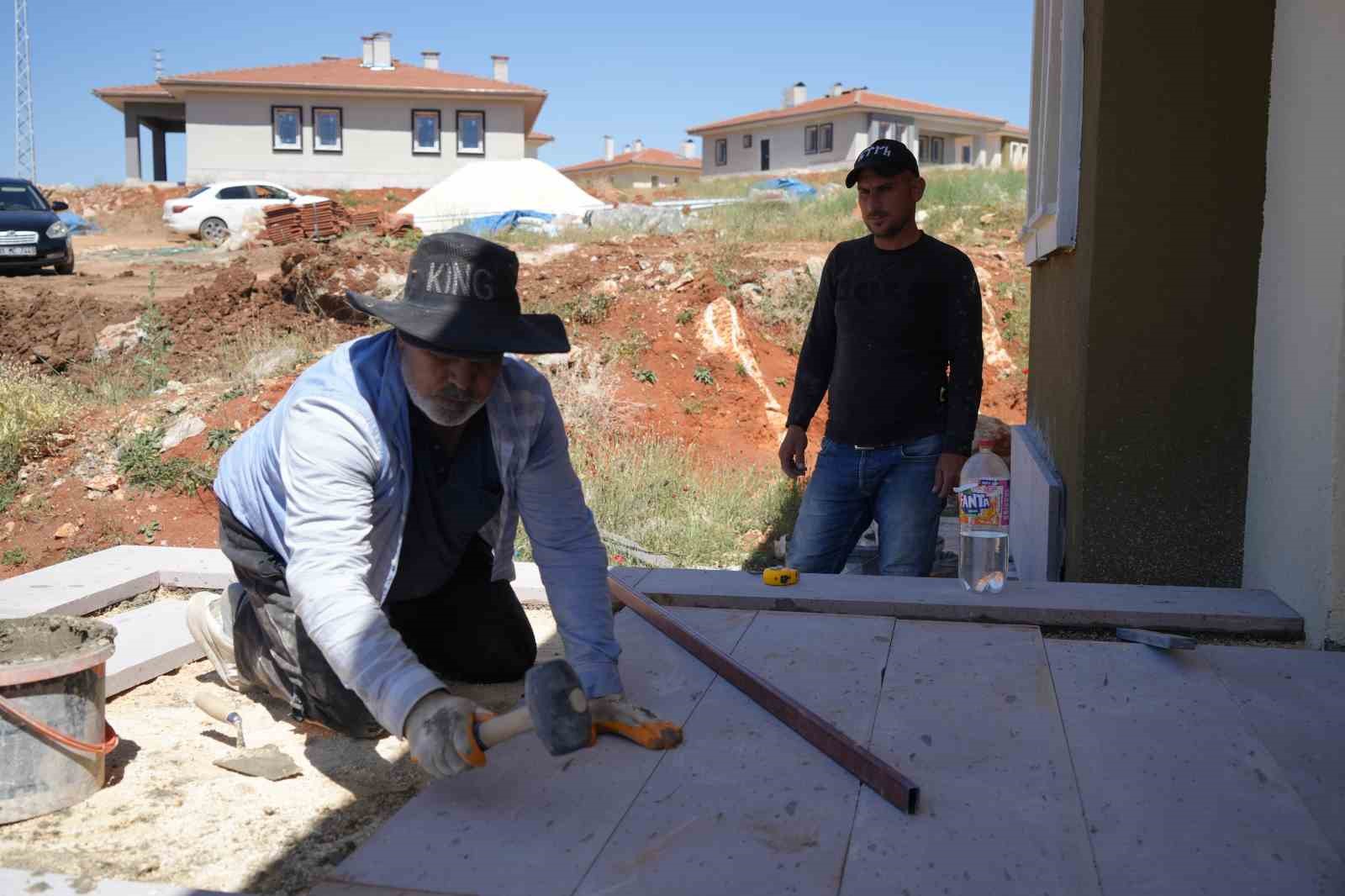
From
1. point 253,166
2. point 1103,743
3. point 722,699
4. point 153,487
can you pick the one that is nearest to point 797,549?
point 722,699

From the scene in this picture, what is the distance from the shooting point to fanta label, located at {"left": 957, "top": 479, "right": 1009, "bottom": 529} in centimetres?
421

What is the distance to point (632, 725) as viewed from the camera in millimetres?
3049

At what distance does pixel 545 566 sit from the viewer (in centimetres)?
326

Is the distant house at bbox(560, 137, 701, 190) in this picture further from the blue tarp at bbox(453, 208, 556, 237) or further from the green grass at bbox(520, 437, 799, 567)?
the green grass at bbox(520, 437, 799, 567)

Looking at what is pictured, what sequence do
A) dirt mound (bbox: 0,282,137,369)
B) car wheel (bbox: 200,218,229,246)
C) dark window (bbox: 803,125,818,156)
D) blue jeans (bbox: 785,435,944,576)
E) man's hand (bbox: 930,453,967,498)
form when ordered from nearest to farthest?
man's hand (bbox: 930,453,967,498), blue jeans (bbox: 785,435,944,576), dirt mound (bbox: 0,282,137,369), car wheel (bbox: 200,218,229,246), dark window (bbox: 803,125,818,156)

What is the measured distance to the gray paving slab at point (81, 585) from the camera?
4.59 metres

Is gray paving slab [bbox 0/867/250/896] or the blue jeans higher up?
the blue jeans

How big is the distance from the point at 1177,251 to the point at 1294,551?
122 centimetres

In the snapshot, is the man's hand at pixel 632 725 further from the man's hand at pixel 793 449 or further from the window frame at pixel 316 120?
the window frame at pixel 316 120

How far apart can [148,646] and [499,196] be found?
21936 mm

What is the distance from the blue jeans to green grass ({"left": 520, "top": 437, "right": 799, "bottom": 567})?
247 centimetres

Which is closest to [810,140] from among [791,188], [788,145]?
[788,145]

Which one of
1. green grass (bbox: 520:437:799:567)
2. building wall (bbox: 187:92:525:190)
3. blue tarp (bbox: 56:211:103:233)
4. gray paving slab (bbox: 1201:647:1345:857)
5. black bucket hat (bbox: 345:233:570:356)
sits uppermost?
building wall (bbox: 187:92:525:190)

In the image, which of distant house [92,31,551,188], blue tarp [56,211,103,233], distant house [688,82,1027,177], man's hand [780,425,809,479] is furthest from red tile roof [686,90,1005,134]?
man's hand [780,425,809,479]
